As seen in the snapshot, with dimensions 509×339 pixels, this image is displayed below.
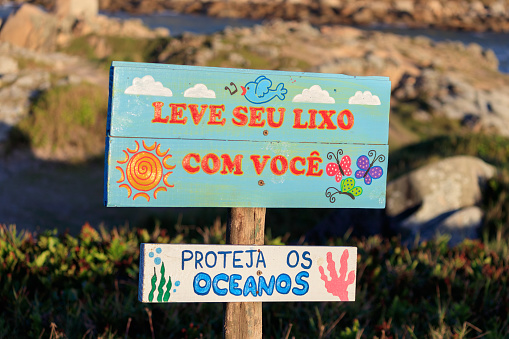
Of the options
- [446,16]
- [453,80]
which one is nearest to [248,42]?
[453,80]

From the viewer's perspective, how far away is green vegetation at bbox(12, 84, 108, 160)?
12.9m

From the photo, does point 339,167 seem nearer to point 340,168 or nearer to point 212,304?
point 340,168

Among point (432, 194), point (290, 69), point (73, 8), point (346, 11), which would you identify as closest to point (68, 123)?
point (432, 194)

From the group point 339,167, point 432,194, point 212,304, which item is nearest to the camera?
point 339,167

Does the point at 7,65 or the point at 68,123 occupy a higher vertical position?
the point at 7,65

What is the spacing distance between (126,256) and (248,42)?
21071 millimetres

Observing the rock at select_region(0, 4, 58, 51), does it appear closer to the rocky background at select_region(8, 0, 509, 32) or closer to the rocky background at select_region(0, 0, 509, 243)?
the rocky background at select_region(0, 0, 509, 243)

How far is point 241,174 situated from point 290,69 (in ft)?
63.2

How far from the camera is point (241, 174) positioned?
8.99 ft

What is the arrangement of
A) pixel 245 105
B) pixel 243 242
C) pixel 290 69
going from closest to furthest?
1. pixel 245 105
2. pixel 243 242
3. pixel 290 69

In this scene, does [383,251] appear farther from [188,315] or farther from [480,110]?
[480,110]

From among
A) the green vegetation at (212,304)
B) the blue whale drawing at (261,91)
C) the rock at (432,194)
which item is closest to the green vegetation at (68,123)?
the green vegetation at (212,304)

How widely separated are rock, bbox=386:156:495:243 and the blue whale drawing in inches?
180

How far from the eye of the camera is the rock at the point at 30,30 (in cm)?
2130
